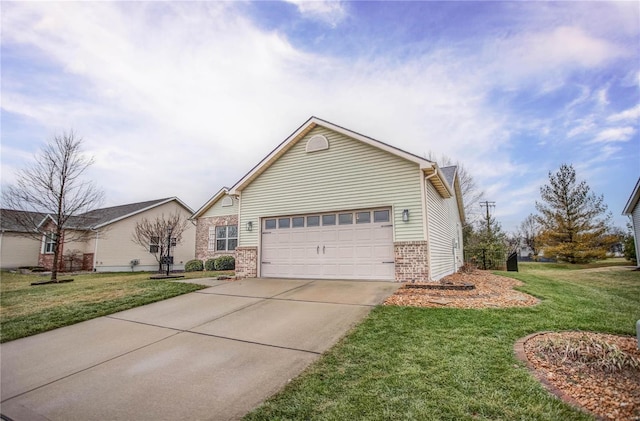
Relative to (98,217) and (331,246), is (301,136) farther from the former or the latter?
(98,217)

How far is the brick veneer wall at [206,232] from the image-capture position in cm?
1966

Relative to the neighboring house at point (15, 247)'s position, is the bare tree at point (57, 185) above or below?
above

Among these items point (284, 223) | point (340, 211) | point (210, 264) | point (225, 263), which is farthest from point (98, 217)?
point (340, 211)

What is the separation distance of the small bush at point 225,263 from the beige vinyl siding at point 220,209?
2841mm

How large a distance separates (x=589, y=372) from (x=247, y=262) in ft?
33.1

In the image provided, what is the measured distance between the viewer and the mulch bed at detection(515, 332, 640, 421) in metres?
2.59

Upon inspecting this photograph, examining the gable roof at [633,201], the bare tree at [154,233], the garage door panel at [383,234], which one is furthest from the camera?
the bare tree at [154,233]

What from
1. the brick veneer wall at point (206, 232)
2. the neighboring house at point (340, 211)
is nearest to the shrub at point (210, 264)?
the brick veneer wall at point (206, 232)

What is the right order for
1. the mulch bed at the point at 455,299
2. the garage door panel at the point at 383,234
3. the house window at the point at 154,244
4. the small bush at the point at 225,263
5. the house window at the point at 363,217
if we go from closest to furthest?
the mulch bed at the point at 455,299
the garage door panel at the point at 383,234
the house window at the point at 363,217
the small bush at the point at 225,263
the house window at the point at 154,244

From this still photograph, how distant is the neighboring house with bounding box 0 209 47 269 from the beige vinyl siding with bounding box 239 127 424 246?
1941 centimetres

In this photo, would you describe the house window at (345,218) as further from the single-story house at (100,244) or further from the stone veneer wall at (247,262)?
the single-story house at (100,244)

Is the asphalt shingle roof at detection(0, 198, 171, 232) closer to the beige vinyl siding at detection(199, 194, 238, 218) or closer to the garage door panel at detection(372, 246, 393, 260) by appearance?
the beige vinyl siding at detection(199, 194, 238, 218)

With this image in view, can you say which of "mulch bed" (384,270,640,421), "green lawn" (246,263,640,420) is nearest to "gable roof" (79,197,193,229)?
"green lawn" (246,263,640,420)

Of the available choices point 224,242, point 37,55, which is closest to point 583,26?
point 37,55
